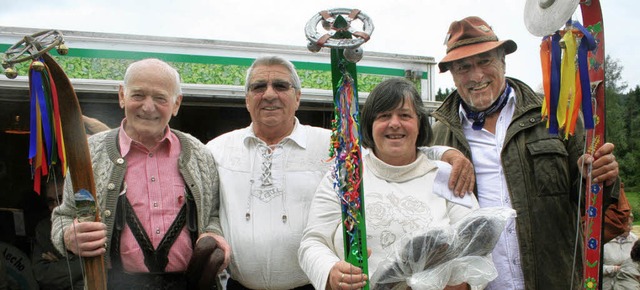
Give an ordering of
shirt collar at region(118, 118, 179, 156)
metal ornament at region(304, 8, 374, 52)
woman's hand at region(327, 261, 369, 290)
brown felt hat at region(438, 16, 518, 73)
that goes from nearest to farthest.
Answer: metal ornament at region(304, 8, 374, 52) < woman's hand at region(327, 261, 369, 290) < shirt collar at region(118, 118, 179, 156) < brown felt hat at region(438, 16, 518, 73)

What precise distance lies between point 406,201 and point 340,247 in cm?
31

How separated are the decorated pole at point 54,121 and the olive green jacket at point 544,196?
1.74 m

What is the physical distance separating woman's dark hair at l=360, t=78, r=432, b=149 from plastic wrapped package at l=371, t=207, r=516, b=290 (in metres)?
0.51

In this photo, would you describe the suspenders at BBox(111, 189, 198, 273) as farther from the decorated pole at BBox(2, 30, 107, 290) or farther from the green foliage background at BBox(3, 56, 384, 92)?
the green foliage background at BBox(3, 56, 384, 92)

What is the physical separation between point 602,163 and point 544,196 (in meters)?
0.30

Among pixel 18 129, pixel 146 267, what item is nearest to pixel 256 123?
pixel 146 267

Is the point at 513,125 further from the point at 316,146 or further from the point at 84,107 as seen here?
the point at 84,107

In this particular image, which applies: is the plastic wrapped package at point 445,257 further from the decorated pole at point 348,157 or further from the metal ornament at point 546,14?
the metal ornament at point 546,14

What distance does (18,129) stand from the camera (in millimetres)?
4832

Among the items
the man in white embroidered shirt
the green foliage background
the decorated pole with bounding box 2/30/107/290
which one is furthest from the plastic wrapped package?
the green foliage background

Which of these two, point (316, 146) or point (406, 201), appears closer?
point (406, 201)

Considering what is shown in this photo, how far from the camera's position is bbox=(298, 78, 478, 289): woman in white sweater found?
7.13 ft

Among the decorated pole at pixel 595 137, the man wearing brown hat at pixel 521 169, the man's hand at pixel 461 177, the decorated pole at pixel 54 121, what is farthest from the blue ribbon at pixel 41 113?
the decorated pole at pixel 595 137

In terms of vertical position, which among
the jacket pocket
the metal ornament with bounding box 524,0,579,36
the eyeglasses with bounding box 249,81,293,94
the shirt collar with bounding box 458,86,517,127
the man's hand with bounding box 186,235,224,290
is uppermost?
the metal ornament with bounding box 524,0,579,36
